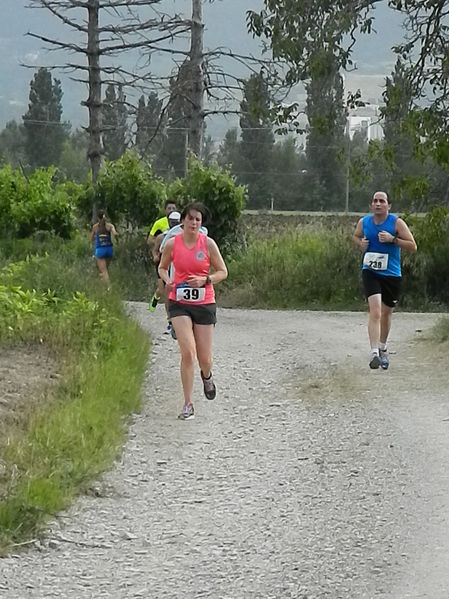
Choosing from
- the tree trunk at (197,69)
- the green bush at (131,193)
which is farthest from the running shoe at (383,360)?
the tree trunk at (197,69)

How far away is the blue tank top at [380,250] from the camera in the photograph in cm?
1284

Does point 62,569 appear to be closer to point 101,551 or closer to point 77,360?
point 101,551

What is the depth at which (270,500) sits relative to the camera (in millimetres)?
8086

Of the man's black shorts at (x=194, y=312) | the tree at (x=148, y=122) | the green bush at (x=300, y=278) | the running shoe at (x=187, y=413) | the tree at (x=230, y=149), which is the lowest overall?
the green bush at (x=300, y=278)

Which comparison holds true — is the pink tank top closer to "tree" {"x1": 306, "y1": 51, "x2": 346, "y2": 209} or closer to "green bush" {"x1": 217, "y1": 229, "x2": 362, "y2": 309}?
"tree" {"x1": 306, "y1": 51, "x2": 346, "y2": 209}

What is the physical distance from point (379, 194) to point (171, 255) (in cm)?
303

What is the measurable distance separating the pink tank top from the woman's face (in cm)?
15

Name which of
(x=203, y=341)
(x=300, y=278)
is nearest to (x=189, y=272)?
(x=203, y=341)

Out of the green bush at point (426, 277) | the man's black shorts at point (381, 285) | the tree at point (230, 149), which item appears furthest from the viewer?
the tree at point (230, 149)

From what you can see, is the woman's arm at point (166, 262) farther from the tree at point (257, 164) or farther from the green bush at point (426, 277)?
the tree at point (257, 164)

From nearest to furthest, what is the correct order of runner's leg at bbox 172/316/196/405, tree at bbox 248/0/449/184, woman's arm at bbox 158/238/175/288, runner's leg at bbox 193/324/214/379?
runner's leg at bbox 172/316/196/405
runner's leg at bbox 193/324/214/379
woman's arm at bbox 158/238/175/288
tree at bbox 248/0/449/184

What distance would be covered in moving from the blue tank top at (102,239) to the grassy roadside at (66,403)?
5.67 m

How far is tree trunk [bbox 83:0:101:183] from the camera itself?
32.7 metres

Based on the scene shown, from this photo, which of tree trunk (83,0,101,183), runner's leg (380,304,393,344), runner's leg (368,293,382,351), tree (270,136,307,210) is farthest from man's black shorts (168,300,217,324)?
tree (270,136,307,210)
